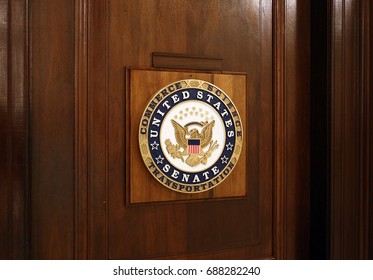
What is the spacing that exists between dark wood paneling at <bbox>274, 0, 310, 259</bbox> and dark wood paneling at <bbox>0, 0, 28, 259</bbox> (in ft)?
3.23

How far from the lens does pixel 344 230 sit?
1756 mm

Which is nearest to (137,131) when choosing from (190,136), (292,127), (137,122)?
(137,122)

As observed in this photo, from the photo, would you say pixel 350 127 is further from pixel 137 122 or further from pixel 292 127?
pixel 137 122

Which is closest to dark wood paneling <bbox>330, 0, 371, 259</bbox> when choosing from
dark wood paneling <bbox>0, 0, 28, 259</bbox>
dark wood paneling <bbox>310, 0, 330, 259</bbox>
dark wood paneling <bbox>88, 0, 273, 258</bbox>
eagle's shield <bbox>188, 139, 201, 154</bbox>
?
dark wood paneling <bbox>310, 0, 330, 259</bbox>

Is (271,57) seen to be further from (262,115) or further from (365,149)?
(365,149)

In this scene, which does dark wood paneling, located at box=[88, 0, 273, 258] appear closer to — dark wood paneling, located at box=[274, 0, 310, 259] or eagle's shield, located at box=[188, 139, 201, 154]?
dark wood paneling, located at box=[274, 0, 310, 259]

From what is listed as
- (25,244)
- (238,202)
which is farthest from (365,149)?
(25,244)

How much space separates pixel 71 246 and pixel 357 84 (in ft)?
4.23

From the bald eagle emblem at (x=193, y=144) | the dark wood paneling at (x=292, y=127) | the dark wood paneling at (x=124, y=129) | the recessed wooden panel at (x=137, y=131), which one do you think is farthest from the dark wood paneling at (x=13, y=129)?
the dark wood paneling at (x=292, y=127)

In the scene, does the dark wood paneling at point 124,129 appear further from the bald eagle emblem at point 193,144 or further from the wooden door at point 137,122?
the bald eagle emblem at point 193,144

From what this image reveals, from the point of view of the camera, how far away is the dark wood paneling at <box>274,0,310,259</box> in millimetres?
1778

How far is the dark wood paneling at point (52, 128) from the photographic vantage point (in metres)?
1.48

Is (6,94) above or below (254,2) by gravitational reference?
below

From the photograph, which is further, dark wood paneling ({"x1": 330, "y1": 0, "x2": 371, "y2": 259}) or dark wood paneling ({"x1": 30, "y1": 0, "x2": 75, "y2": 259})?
dark wood paneling ({"x1": 330, "y1": 0, "x2": 371, "y2": 259})
